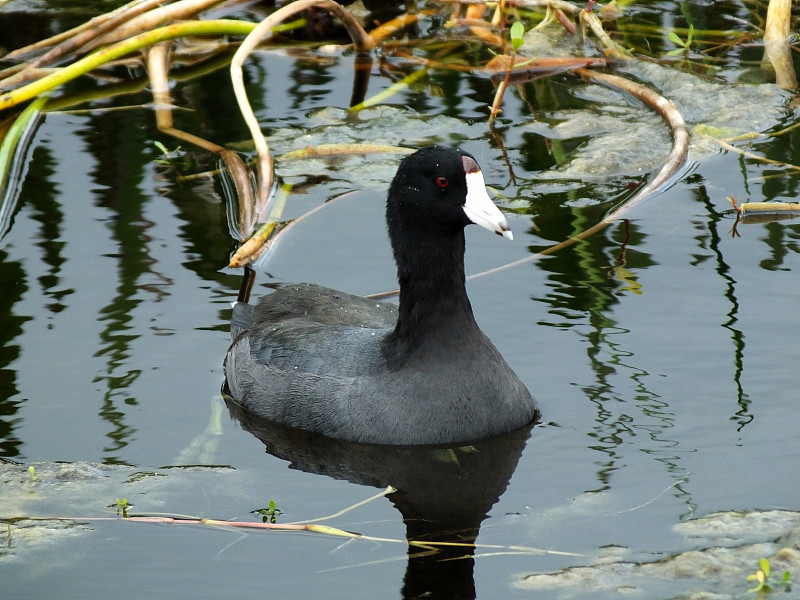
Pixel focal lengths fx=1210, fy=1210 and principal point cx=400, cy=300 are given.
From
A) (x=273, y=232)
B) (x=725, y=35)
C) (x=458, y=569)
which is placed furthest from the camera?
(x=725, y=35)

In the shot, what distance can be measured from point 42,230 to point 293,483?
94.9 inches

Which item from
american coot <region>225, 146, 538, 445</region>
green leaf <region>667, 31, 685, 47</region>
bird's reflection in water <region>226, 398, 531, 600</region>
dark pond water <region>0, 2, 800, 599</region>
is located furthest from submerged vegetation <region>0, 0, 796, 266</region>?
bird's reflection in water <region>226, 398, 531, 600</region>

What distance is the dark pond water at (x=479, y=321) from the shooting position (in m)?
3.30

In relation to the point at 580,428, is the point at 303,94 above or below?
above

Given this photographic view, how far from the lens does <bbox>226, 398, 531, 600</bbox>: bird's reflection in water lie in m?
3.24

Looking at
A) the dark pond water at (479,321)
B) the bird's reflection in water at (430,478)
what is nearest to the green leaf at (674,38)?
the dark pond water at (479,321)

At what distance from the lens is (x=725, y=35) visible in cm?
753

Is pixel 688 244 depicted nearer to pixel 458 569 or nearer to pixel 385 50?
pixel 458 569

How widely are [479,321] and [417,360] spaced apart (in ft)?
2.21

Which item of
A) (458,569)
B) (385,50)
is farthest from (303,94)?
(458,569)

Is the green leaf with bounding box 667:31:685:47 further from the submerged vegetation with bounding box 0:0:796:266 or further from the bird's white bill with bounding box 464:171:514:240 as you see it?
the bird's white bill with bounding box 464:171:514:240

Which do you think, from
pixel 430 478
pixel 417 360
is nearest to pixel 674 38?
pixel 417 360

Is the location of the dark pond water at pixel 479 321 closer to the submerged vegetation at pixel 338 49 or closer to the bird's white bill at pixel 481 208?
the submerged vegetation at pixel 338 49

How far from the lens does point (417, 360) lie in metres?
4.10
